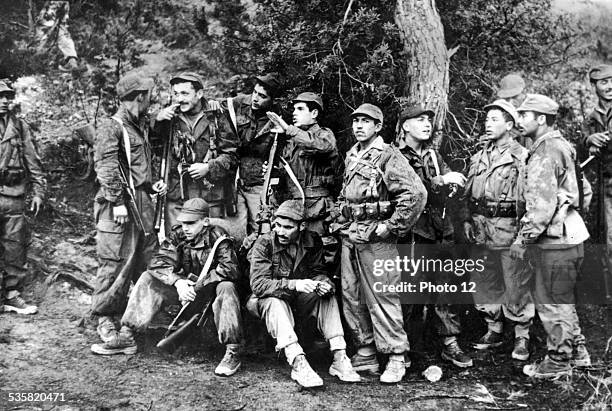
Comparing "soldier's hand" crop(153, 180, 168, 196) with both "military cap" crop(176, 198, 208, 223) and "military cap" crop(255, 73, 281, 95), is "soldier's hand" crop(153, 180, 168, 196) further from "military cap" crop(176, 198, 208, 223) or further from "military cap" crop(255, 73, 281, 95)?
"military cap" crop(255, 73, 281, 95)

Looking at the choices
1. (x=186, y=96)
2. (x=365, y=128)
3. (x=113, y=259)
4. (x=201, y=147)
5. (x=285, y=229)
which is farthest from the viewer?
(x=201, y=147)

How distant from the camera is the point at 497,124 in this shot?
5.49 meters

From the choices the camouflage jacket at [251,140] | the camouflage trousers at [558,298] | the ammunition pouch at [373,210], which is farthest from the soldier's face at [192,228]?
the camouflage trousers at [558,298]

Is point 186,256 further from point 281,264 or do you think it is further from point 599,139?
point 599,139

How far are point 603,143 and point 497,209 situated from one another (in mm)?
1829

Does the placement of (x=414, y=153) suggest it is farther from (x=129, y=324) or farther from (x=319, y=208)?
(x=129, y=324)

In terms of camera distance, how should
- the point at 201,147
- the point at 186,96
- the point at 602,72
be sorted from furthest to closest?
1. the point at 602,72
2. the point at 201,147
3. the point at 186,96

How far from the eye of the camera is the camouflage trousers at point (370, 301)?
504cm

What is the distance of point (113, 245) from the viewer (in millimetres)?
5809

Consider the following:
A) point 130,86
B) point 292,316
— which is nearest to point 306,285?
point 292,316

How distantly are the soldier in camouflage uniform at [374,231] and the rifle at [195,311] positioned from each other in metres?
1.25

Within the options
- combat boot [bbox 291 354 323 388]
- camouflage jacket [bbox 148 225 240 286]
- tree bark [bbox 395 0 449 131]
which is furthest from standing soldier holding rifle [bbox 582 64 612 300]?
camouflage jacket [bbox 148 225 240 286]

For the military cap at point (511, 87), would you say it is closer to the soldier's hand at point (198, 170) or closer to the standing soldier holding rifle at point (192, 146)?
the standing soldier holding rifle at point (192, 146)

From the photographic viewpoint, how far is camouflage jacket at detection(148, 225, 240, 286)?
541 cm
